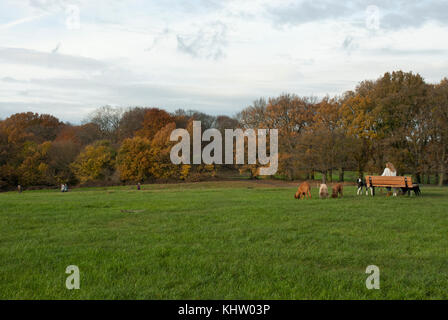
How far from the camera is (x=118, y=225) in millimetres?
10852

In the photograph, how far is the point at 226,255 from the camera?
725cm

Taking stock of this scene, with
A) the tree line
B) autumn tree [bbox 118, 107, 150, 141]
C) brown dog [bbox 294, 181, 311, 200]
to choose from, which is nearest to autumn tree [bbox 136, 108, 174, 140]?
the tree line

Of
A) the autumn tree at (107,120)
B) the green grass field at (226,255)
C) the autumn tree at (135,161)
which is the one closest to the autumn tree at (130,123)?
the autumn tree at (107,120)

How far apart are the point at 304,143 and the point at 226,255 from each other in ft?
127

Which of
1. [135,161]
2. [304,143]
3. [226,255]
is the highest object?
Answer: [304,143]

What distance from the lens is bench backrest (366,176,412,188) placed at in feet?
59.8

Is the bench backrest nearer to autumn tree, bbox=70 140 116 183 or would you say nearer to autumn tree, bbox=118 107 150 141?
autumn tree, bbox=70 140 116 183

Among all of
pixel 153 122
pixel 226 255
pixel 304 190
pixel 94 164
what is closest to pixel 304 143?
pixel 304 190

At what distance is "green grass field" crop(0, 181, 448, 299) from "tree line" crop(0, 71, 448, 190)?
31463 millimetres

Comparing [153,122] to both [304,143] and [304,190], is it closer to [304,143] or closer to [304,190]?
[304,143]

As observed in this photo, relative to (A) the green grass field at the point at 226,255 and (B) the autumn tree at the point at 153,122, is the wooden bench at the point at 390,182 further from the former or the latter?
(B) the autumn tree at the point at 153,122

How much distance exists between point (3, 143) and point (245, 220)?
56.1 m

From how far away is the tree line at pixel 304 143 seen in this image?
132ft

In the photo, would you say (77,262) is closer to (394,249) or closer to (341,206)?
(394,249)
